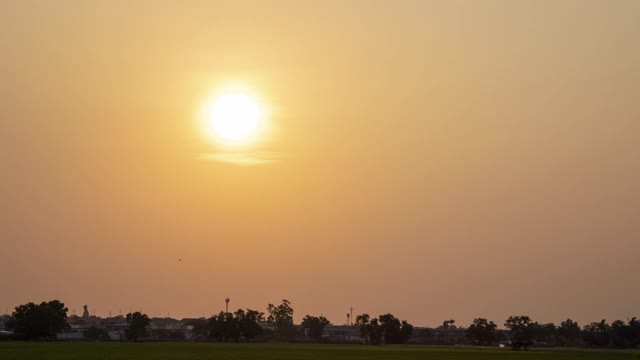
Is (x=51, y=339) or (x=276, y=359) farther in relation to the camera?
(x=51, y=339)

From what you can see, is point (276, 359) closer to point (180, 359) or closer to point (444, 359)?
point (180, 359)

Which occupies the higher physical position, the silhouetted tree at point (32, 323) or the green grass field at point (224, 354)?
the silhouetted tree at point (32, 323)

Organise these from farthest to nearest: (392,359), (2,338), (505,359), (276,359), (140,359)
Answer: (2,338) < (505,359) < (392,359) < (276,359) < (140,359)

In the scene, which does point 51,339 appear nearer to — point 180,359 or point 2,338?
point 2,338

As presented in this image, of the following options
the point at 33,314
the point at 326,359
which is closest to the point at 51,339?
the point at 33,314

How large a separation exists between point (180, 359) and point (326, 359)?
52.8 feet

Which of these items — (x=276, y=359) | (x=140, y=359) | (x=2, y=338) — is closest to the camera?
(x=140, y=359)

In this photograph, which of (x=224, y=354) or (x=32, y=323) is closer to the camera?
(x=224, y=354)

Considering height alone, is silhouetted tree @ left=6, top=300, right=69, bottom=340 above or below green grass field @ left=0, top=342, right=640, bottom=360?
above

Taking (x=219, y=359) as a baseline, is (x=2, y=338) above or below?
above

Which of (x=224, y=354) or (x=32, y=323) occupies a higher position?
(x=32, y=323)

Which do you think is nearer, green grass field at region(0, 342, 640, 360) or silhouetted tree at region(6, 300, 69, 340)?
green grass field at region(0, 342, 640, 360)

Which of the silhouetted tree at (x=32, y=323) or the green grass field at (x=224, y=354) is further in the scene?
the silhouetted tree at (x=32, y=323)

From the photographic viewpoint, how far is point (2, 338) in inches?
Answer: 7160
